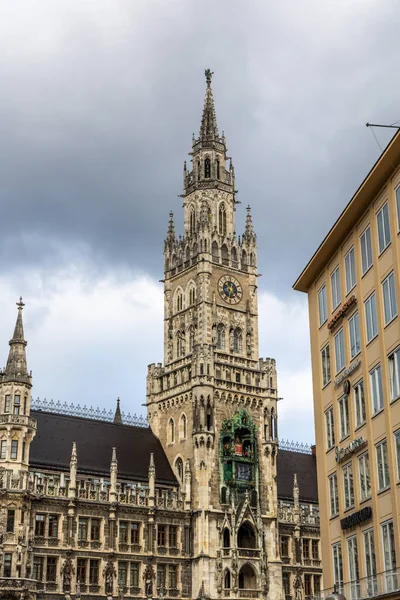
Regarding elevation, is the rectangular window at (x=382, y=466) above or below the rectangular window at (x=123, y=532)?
below

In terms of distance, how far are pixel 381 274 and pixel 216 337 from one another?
51.6 meters

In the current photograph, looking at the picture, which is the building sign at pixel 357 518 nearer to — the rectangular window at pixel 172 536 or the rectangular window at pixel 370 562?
the rectangular window at pixel 370 562

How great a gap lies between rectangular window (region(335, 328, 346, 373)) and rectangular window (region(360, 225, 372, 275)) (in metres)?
4.06

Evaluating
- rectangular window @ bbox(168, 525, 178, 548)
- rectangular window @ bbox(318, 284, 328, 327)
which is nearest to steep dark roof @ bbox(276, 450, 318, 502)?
rectangular window @ bbox(168, 525, 178, 548)

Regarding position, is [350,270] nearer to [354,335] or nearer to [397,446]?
[354,335]

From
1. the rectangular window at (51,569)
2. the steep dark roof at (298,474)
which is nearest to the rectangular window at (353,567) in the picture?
the rectangular window at (51,569)

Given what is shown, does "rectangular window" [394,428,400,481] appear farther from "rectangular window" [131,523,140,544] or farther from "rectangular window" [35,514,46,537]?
"rectangular window" [131,523,140,544]

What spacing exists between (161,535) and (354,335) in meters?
44.0

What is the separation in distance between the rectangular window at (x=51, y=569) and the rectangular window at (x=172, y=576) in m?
10.8

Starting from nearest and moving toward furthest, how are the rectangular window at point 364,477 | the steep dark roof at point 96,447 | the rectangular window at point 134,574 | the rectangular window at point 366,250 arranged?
1. the rectangular window at point 364,477
2. the rectangular window at point 366,250
3. the rectangular window at point 134,574
4. the steep dark roof at point 96,447

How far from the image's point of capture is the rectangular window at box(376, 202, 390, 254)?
129 feet

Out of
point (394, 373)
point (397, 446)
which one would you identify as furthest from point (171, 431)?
point (397, 446)

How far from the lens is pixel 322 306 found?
158ft

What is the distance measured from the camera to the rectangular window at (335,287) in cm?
4572
